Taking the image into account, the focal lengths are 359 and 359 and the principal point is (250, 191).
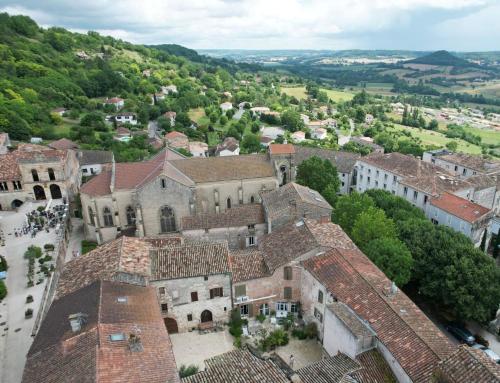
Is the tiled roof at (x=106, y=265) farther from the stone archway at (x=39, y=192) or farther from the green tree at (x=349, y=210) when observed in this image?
the stone archway at (x=39, y=192)

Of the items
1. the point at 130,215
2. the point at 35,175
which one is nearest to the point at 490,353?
the point at 130,215

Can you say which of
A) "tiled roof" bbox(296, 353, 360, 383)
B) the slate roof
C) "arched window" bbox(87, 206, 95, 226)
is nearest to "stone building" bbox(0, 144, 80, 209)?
"arched window" bbox(87, 206, 95, 226)

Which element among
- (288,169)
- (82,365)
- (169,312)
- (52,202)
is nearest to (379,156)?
(288,169)

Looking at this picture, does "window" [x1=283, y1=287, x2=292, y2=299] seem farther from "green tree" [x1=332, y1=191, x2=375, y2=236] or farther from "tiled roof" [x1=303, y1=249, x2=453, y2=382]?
"green tree" [x1=332, y1=191, x2=375, y2=236]

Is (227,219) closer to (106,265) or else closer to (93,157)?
(106,265)

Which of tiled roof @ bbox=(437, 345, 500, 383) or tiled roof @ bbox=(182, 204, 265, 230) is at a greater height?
tiled roof @ bbox=(437, 345, 500, 383)

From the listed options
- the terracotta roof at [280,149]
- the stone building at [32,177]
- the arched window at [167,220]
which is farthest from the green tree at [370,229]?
the stone building at [32,177]
